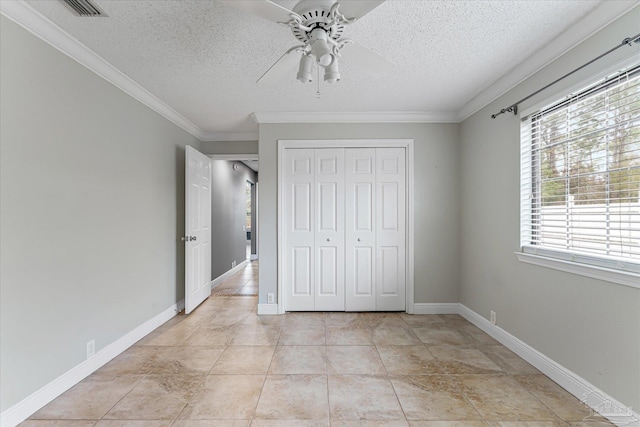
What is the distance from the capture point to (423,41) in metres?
2.14

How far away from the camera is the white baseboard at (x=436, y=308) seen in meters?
3.69

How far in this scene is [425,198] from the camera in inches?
146

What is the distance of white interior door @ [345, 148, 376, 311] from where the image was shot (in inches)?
147

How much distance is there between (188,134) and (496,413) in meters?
4.29

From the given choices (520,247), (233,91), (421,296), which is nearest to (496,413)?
(520,247)

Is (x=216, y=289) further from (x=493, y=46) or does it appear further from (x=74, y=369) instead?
(x=493, y=46)

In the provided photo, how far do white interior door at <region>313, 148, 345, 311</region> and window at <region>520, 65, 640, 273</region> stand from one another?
1.89 m

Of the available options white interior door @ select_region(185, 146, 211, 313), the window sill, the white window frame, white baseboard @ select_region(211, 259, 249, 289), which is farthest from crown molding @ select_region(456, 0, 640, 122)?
white baseboard @ select_region(211, 259, 249, 289)

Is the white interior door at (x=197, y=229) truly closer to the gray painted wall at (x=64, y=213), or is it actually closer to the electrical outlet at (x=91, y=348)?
the gray painted wall at (x=64, y=213)

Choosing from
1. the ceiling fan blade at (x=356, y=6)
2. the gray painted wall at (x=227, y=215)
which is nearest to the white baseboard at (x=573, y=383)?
the ceiling fan blade at (x=356, y=6)

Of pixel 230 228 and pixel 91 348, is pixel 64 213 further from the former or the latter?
pixel 230 228

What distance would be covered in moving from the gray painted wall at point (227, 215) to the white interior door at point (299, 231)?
78.4 inches

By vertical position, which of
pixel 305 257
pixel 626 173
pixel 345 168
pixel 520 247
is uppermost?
pixel 345 168

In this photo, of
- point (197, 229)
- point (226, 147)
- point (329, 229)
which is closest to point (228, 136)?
point (226, 147)
